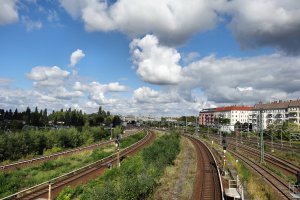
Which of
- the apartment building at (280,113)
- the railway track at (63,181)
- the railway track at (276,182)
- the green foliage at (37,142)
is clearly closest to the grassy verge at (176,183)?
the railway track at (63,181)

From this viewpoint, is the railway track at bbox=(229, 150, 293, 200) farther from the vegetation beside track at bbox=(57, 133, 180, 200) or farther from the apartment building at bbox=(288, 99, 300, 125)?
the apartment building at bbox=(288, 99, 300, 125)

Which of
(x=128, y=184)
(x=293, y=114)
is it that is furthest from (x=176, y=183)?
(x=293, y=114)

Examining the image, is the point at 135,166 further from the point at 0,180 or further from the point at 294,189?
the point at 294,189

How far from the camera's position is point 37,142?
59031mm

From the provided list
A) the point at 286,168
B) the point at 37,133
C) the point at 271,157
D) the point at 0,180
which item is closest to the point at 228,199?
the point at 0,180

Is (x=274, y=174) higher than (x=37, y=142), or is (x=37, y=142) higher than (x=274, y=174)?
(x=37, y=142)

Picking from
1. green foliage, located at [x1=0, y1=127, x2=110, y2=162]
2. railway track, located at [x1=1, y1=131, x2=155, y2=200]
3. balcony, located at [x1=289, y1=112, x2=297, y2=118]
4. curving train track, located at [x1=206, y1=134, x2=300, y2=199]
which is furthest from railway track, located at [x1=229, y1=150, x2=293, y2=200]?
balcony, located at [x1=289, y1=112, x2=297, y2=118]

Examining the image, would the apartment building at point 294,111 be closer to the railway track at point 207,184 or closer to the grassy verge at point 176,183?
the railway track at point 207,184

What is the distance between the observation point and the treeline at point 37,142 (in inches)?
2015

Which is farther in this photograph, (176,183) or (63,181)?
(63,181)

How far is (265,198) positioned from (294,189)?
4.76m

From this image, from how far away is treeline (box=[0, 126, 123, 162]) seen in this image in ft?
168

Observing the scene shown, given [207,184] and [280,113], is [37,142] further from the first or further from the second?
[280,113]

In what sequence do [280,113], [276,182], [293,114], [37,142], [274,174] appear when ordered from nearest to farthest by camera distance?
[276,182] < [274,174] < [37,142] < [280,113] < [293,114]
